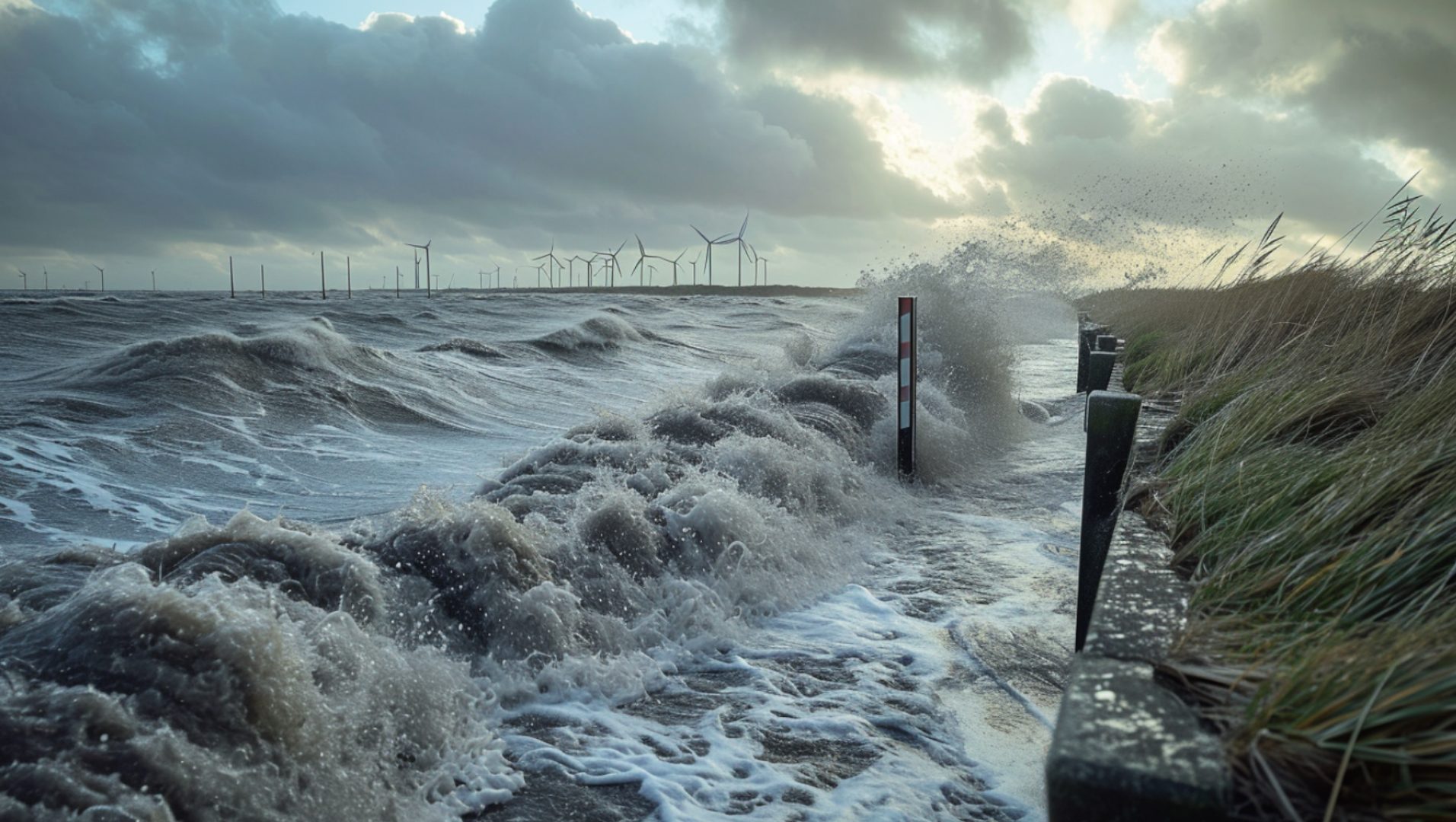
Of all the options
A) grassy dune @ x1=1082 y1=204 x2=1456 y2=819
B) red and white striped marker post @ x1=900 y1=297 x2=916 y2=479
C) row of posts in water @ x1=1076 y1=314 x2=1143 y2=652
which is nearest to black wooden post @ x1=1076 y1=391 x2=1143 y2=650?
row of posts in water @ x1=1076 y1=314 x2=1143 y2=652

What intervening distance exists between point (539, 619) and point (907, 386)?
482cm

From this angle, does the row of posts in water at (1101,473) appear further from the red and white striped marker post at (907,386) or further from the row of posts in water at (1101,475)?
the red and white striped marker post at (907,386)

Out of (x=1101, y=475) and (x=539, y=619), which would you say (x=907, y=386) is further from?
(x=539, y=619)

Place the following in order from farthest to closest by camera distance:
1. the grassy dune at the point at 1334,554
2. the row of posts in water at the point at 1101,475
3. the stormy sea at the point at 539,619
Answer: the row of posts in water at the point at 1101,475
the stormy sea at the point at 539,619
the grassy dune at the point at 1334,554

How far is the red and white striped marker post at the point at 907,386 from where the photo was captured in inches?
294

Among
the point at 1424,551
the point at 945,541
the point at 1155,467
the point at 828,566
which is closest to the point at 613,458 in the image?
the point at 828,566

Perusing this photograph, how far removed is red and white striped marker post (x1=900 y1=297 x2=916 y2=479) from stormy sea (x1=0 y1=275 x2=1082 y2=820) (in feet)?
1.22

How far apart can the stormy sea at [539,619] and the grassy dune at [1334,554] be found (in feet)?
3.41

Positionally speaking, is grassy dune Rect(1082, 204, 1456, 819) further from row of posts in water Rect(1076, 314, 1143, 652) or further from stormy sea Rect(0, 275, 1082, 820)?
stormy sea Rect(0, 275, 1082, 820)

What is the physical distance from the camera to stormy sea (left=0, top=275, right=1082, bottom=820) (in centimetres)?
240

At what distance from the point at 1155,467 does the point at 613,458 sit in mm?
3564

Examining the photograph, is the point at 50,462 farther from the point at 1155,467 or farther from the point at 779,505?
the point at 1155,467

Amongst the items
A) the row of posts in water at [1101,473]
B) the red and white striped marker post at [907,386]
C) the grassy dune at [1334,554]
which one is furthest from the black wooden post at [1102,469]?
the red and white striped marker post at [907,386]

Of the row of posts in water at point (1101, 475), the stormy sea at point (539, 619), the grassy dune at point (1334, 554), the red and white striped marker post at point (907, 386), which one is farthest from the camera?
the red and white striped marker post at point (907, 386)
